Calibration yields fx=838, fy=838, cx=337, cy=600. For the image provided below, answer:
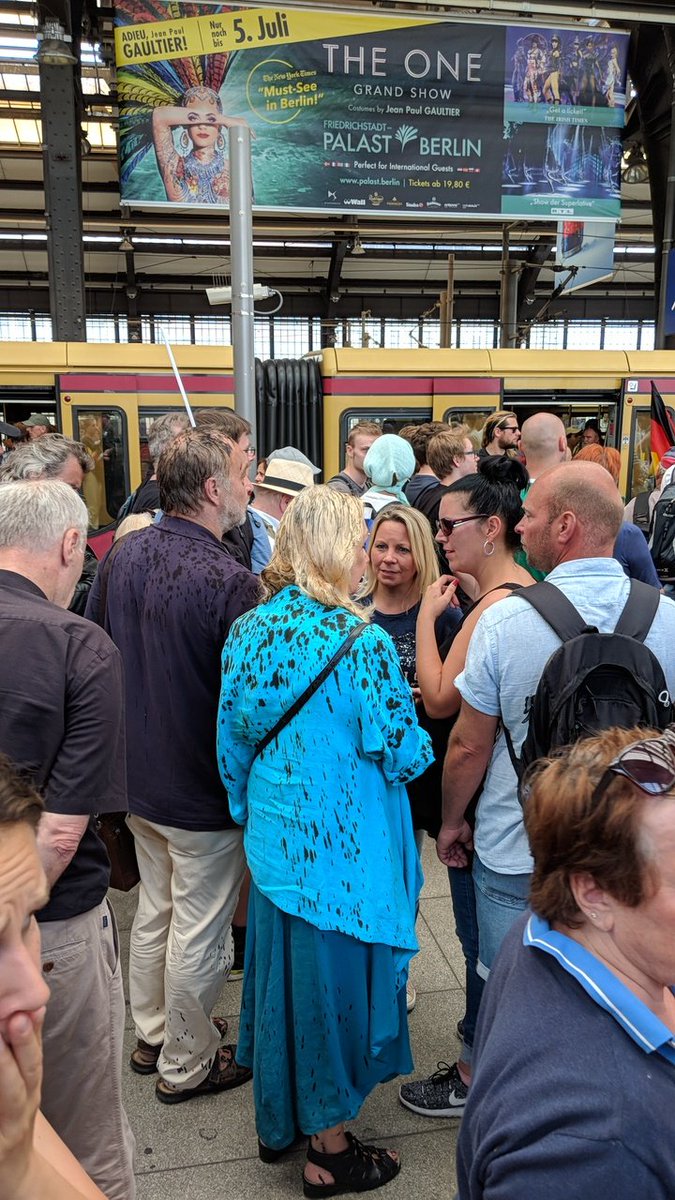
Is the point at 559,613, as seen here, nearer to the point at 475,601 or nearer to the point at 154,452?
the point at 475,601

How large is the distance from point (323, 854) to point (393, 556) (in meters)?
1.31

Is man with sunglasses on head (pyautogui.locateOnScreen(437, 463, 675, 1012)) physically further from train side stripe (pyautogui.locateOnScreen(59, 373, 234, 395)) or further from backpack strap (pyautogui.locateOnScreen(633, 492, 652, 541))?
train side stripe (pyautogui.locateOnScreen(59, 373, 234, 395))

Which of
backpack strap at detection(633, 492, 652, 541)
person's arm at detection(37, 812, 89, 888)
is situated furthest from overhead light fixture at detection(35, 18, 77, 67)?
person's arm at detection(37, 812, 89, 888)

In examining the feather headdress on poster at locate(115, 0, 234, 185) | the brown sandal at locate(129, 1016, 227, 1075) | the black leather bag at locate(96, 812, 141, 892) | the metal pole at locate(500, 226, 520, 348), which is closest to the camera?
the brown sandal at locate(129, 1016, 227, 1075)

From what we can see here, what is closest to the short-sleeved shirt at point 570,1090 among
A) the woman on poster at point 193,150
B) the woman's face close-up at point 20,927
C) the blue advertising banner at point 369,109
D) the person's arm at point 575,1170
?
the person's arm at point 575,1170

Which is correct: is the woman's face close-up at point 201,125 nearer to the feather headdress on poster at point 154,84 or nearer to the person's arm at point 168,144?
the person's arm at point 168,144

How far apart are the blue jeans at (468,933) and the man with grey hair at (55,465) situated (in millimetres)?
2050

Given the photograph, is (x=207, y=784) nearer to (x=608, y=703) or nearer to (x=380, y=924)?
(x=380, y=924)

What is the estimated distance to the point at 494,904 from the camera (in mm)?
2393

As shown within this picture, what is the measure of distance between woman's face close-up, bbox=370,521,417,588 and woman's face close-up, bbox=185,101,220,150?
7.09 metres

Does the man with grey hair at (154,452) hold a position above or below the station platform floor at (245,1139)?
above

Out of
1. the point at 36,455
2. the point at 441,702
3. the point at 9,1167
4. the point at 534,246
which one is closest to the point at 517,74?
the point at 36,455

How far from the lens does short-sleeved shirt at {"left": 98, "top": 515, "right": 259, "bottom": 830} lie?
273 cm

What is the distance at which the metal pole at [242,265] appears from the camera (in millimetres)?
4375
